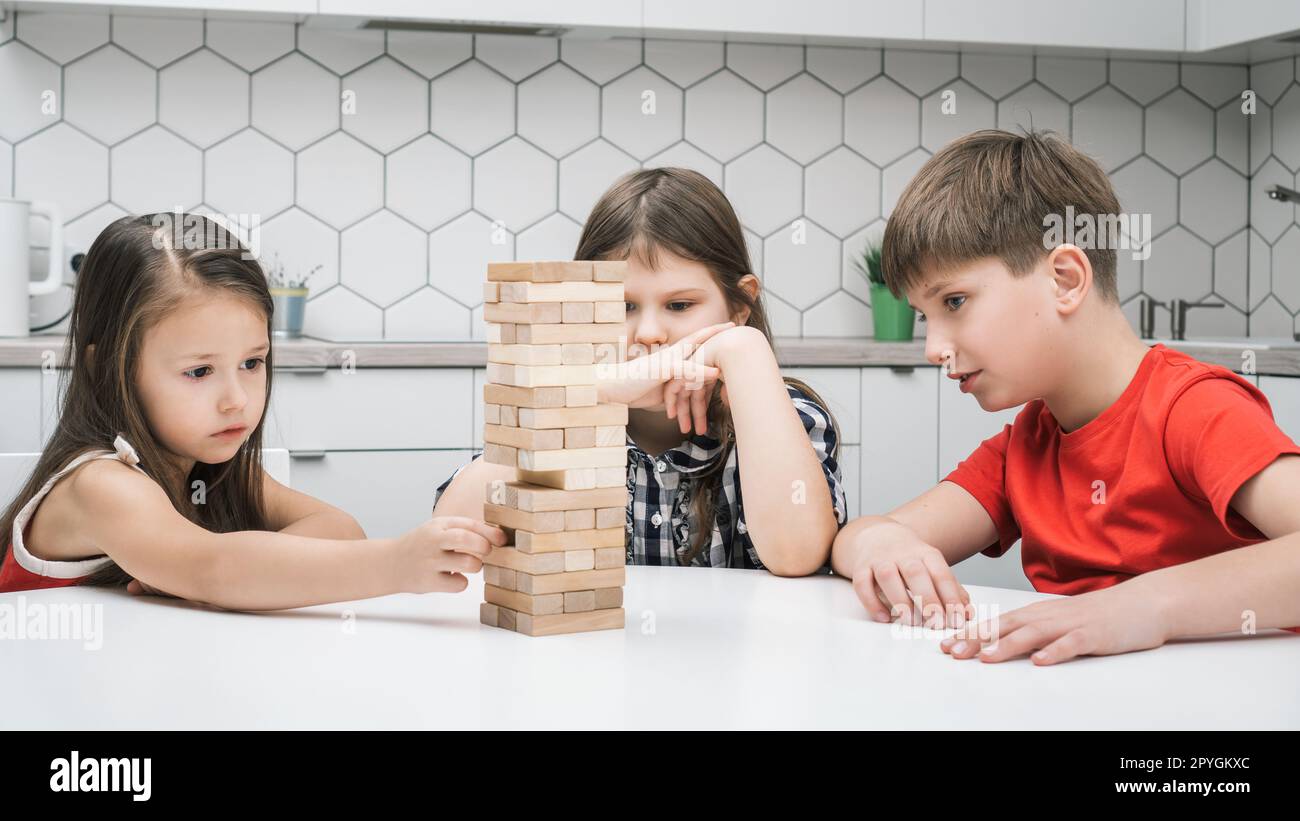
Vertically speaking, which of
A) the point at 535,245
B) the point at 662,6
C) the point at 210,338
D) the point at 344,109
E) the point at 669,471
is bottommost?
the point at 669,471

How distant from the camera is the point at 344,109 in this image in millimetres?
2857

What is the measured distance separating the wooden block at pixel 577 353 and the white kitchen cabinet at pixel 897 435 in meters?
1.76

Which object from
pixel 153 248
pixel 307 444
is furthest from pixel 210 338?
pixel 307 444

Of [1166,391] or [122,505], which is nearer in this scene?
[122,505]

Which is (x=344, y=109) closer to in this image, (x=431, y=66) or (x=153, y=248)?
(x=431, y=66)

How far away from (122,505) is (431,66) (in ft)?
6.75

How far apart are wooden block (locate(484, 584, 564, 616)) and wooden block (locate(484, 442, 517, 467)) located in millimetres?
85

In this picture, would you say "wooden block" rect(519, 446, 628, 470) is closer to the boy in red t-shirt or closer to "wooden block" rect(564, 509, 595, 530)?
"wooden block" rect(564, 509, 595, 530)

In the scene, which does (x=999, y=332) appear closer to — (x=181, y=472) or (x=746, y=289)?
(x=746, y=289)

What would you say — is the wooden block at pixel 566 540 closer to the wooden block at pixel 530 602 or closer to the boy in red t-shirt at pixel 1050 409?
the wooden block at pixel 530 602

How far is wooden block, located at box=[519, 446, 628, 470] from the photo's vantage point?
2.87ft

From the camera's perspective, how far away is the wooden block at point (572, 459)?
875 millimetres

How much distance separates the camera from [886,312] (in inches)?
115
